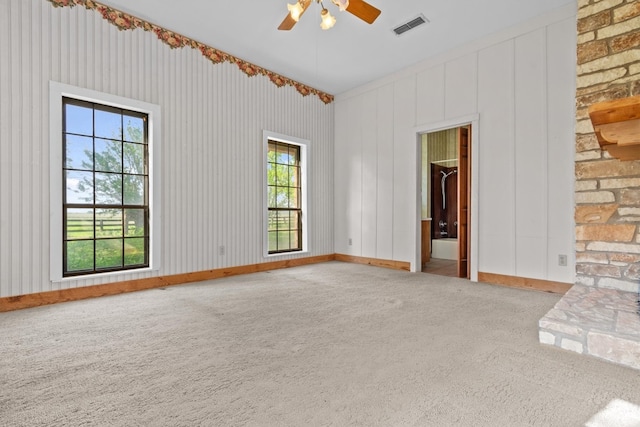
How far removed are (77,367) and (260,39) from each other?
3895mm

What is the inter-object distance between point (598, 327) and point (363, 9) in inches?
118

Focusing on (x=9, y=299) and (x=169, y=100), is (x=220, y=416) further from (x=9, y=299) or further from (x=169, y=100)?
(x=169, y=100)

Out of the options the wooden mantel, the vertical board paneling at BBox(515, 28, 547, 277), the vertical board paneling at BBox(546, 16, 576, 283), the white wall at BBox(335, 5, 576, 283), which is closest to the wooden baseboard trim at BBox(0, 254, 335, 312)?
the white wall at BBox(335, 5, 576, 283)

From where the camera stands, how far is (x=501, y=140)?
3936mm

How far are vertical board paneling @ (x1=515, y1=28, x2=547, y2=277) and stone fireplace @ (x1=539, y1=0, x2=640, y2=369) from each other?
0.60 m

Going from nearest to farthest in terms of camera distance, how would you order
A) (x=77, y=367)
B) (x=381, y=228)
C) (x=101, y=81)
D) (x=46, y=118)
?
1. (x=77, y=367)
2. (x=46, y=118)
3. (x=101, y=81)
4. (x=381, y=228)

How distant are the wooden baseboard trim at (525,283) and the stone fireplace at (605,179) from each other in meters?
0.60

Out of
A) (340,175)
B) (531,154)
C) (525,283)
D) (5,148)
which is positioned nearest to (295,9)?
(5,148)

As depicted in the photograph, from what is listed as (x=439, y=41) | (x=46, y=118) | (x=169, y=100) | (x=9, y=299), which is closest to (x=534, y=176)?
(x=439, y=41)

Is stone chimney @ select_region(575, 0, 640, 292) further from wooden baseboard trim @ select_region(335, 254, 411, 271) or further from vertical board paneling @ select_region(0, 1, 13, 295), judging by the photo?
vertical board paneling @ select_region(0, 1, 13, 295)

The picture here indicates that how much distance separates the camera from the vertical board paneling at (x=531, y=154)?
3605 mm

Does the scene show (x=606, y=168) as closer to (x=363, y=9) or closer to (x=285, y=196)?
(x=363, y=9)

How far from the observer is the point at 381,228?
5301 mm

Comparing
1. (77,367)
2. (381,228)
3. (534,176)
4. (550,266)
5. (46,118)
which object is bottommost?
(77,367)
